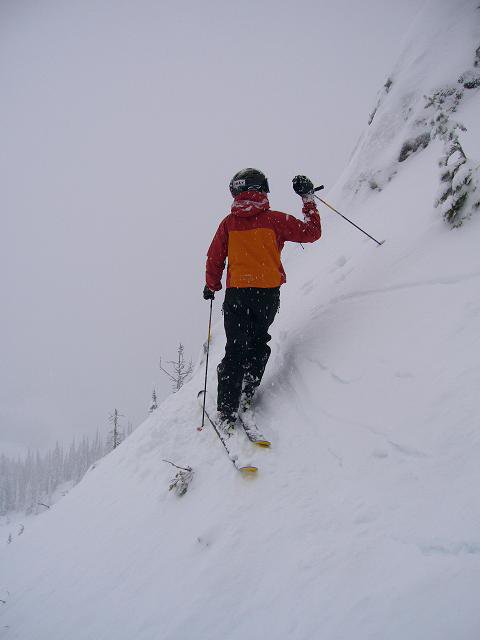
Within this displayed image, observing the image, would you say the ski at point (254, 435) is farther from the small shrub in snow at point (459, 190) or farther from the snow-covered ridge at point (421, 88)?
the snow-covered ridge at point (421, 88)

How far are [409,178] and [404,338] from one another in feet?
16.4

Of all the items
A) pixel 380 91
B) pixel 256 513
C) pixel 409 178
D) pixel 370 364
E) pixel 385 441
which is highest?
pixel 380 91

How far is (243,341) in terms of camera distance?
4711 millimetres

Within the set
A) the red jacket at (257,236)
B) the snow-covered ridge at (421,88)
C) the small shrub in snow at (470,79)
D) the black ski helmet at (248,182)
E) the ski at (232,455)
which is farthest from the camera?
the snow-covered ridge at (421,88)

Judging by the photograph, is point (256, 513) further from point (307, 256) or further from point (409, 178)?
point (307, 256)

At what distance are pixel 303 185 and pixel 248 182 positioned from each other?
30.8 inches

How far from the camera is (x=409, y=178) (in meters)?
7.38

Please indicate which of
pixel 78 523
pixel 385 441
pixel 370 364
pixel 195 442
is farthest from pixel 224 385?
pixel 78 523

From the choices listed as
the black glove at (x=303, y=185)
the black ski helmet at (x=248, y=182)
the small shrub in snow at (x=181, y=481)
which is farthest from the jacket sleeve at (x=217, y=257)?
the small shrub in snow at (x=181, y=481)

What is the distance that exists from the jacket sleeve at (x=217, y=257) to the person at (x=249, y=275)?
0.01m

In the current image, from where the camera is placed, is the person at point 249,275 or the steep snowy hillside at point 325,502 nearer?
the steep snowy hillside at point 325,502

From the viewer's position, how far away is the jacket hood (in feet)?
15.1

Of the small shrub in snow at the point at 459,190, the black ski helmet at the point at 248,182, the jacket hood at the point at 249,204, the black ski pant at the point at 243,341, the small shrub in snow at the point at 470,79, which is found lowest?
the black ski pant at the point at 243,341

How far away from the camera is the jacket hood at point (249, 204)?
4613mm
